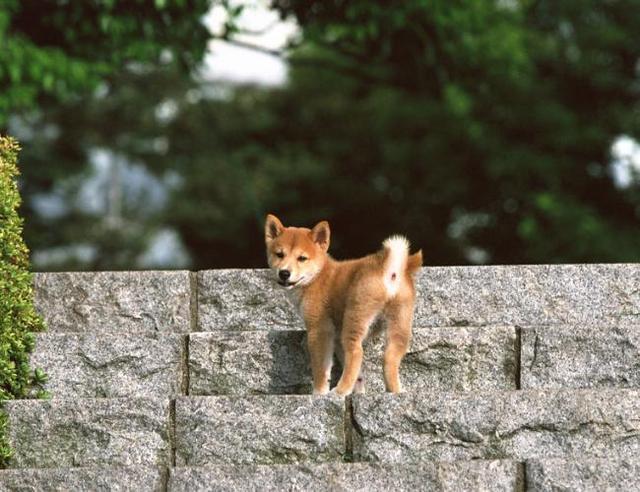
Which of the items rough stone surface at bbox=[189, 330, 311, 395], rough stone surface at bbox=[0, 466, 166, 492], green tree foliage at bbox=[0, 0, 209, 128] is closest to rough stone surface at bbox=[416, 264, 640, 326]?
rough stone surface at bbox=[189, 330, 311, 395]

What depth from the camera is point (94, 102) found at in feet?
112

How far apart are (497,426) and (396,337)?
3.16ft

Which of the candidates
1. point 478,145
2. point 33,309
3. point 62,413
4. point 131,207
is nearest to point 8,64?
point 33,309

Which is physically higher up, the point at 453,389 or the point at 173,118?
the point at 173,118

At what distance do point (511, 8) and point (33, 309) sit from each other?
69.3 ft

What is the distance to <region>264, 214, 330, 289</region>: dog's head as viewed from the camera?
985cm

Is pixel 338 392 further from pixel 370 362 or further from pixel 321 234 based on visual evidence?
pixel 321 234

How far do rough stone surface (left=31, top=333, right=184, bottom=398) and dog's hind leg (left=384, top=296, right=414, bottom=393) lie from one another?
1.51 m

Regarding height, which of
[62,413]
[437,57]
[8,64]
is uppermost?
[437,57]

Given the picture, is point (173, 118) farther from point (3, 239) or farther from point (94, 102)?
point (3, 239)

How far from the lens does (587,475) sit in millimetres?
8477

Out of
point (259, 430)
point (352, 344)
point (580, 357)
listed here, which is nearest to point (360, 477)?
point (259, 430)

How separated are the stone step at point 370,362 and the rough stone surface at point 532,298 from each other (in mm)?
935

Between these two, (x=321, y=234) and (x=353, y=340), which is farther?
(x=321, y=234)
